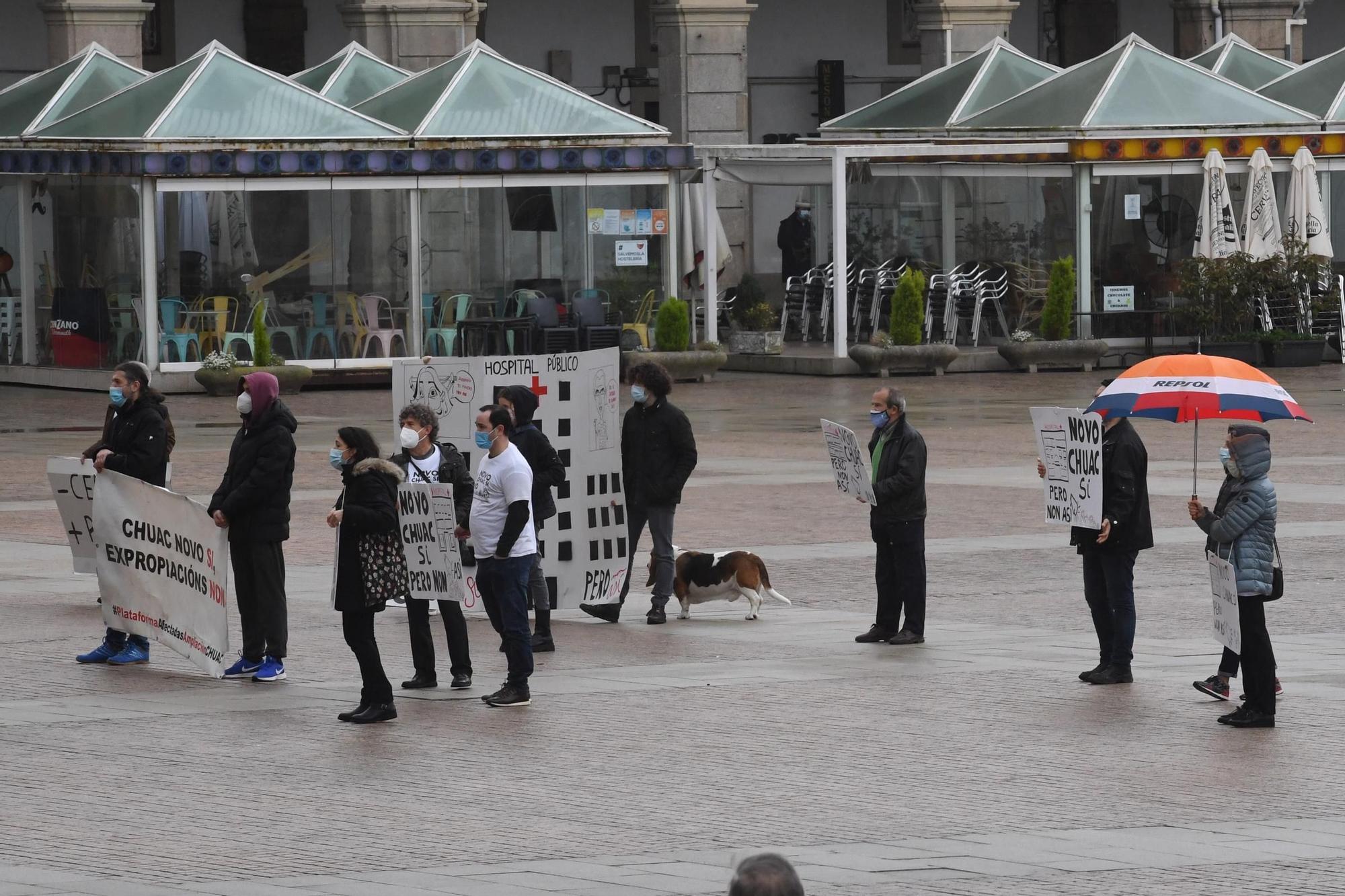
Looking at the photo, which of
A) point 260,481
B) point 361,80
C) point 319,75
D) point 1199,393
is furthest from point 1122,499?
point 319,75

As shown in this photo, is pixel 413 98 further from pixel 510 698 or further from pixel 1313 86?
pixel 510 698

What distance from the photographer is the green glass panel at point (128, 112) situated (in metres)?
30.0

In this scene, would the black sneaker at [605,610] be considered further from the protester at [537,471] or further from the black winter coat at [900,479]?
the black winter coat at [900,479]

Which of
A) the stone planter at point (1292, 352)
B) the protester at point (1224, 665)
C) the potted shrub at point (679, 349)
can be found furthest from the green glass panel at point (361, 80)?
the protester at point (1224, 665)

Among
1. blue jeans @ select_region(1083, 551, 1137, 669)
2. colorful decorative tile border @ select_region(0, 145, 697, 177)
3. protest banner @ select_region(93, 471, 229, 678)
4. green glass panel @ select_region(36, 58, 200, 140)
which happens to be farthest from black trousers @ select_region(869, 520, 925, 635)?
green glass panel @ select_region(36, 58, 200, 140)

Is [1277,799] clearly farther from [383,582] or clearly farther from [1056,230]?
[1056,230]

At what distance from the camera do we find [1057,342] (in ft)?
108

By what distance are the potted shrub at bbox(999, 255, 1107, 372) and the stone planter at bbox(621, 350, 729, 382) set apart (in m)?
4.07

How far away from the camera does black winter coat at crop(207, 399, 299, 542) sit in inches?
484

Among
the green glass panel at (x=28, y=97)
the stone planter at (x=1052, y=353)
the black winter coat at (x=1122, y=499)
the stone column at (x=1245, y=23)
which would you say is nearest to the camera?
the black winter coat at (x=1122, y=499)

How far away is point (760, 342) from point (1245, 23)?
46.7 ft

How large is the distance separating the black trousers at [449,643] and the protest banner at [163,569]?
1031mm

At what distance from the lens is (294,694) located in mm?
12031

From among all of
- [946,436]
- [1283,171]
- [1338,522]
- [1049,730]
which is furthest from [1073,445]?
[1283,171]
